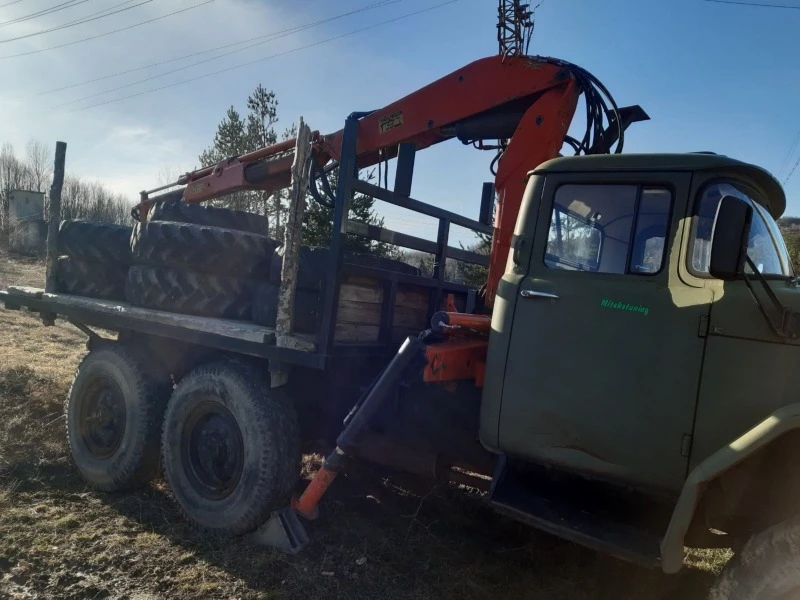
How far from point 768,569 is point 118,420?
4.55 m

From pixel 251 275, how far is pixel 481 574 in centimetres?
251

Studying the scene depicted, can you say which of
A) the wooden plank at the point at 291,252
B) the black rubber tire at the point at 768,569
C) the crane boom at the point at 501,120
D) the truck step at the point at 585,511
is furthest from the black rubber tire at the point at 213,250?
the black rubber tire at the point at 768,569

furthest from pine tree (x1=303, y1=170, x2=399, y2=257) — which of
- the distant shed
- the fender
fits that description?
the distant shed

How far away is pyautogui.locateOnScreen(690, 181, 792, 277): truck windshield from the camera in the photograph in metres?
2.70

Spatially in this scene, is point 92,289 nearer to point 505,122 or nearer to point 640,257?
point 505,122

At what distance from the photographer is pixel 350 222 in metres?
3.74

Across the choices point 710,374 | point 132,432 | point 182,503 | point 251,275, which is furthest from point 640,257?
point 132,432

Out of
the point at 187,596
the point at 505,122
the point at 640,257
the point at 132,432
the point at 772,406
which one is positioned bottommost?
the point at 187,596

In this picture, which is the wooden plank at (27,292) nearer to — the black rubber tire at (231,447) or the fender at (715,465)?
the black rubber tire at (231,447)

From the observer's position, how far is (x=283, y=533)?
149 inches

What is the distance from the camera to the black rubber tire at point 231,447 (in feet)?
12.6

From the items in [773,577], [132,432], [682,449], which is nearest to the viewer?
[773,577]

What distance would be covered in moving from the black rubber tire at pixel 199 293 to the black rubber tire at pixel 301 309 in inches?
7.3

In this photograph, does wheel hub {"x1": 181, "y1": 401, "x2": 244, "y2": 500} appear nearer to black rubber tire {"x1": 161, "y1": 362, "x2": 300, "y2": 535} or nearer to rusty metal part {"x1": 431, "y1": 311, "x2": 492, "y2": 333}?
black rubber tire {"x1": 161, "y1": 362, "x2": 300, "y2": 535}
